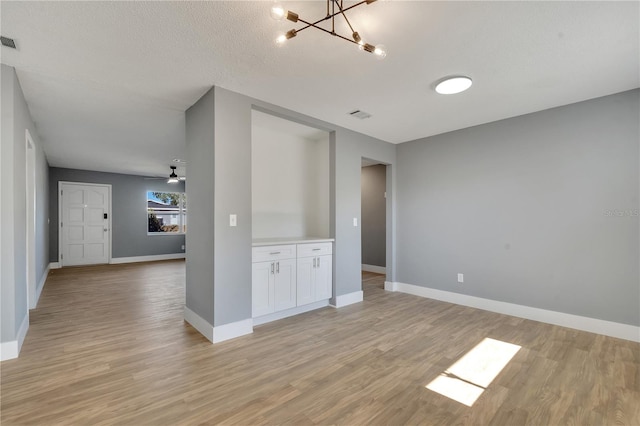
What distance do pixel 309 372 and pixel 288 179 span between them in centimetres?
289

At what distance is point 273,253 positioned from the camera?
3.52 m

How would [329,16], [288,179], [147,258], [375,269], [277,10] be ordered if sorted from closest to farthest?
[277,10] < [329,16] < [288,179] < [375,269] < [147,258]

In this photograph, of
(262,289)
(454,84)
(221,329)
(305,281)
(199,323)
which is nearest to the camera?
(454,84)

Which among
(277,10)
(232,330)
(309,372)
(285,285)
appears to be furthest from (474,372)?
(277,10)

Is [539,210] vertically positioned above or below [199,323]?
above

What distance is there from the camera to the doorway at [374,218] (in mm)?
6574

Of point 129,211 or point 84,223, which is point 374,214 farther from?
point 84,223

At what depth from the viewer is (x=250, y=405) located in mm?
1949

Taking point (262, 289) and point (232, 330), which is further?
point (262, 289)

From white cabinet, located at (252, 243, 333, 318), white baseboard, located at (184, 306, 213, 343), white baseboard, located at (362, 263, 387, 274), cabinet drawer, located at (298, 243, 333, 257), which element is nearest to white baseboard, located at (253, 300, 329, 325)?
white cabinet, located at (252, 243, 333, 318)

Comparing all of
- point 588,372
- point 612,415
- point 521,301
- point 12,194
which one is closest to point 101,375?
point 12,194

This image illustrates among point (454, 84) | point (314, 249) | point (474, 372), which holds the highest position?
point (454, 84)

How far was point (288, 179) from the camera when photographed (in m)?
4.57

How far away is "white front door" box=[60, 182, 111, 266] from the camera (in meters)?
7.50
